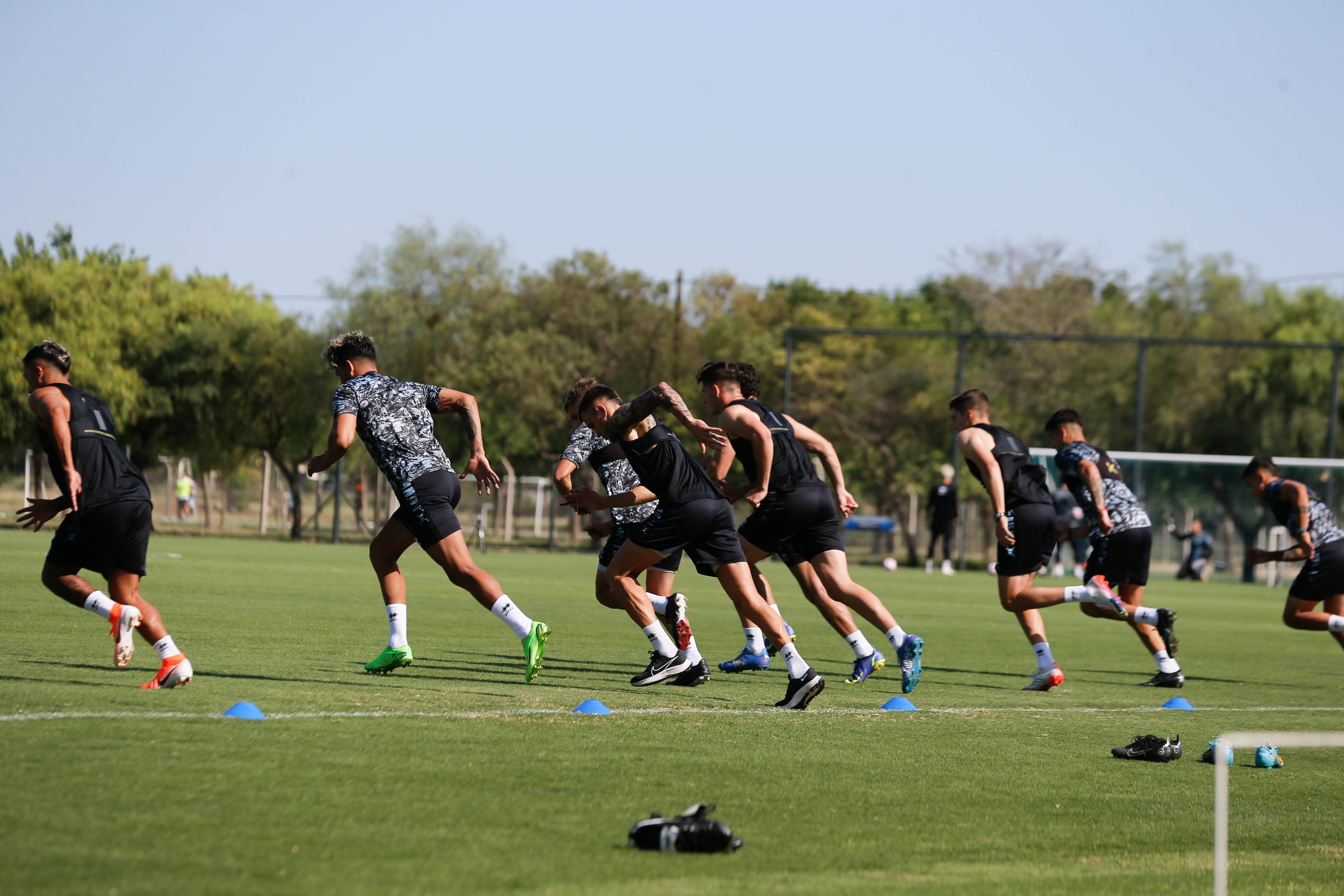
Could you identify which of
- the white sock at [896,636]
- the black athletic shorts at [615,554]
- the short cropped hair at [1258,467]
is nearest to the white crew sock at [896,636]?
the white sock at [896,636]

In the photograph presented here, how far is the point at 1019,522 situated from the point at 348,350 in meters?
4.76

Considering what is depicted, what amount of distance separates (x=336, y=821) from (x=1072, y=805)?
284cm

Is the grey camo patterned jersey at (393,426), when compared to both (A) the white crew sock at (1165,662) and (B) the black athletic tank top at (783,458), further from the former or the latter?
(A) the white crew sock at (1165,662)

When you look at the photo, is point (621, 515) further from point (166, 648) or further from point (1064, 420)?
point (1064, 420)

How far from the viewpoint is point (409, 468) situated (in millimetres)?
7754

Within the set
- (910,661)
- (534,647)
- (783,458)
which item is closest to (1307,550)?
(910,661)

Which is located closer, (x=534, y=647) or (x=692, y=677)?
(x=534, y=647)

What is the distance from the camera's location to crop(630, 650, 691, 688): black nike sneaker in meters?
8.23

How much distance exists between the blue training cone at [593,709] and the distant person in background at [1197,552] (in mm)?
26600

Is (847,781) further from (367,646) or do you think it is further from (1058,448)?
(1058,448)

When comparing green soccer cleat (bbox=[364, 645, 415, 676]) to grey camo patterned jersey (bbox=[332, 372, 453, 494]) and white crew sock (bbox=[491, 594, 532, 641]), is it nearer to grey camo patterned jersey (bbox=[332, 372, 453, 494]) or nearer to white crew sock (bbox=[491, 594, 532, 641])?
white crew sock (bbox=[491, 594, 532, 641])

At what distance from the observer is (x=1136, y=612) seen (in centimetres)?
973

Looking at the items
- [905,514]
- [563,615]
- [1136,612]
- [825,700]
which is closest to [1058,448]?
[1136,612]

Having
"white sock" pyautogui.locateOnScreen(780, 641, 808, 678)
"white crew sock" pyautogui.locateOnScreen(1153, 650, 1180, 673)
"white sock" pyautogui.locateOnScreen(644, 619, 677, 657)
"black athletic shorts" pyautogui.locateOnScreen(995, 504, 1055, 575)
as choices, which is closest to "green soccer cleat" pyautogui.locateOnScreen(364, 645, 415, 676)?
"white sock" pyautogui.locateOnScreen(644, 619, 677, 657)
